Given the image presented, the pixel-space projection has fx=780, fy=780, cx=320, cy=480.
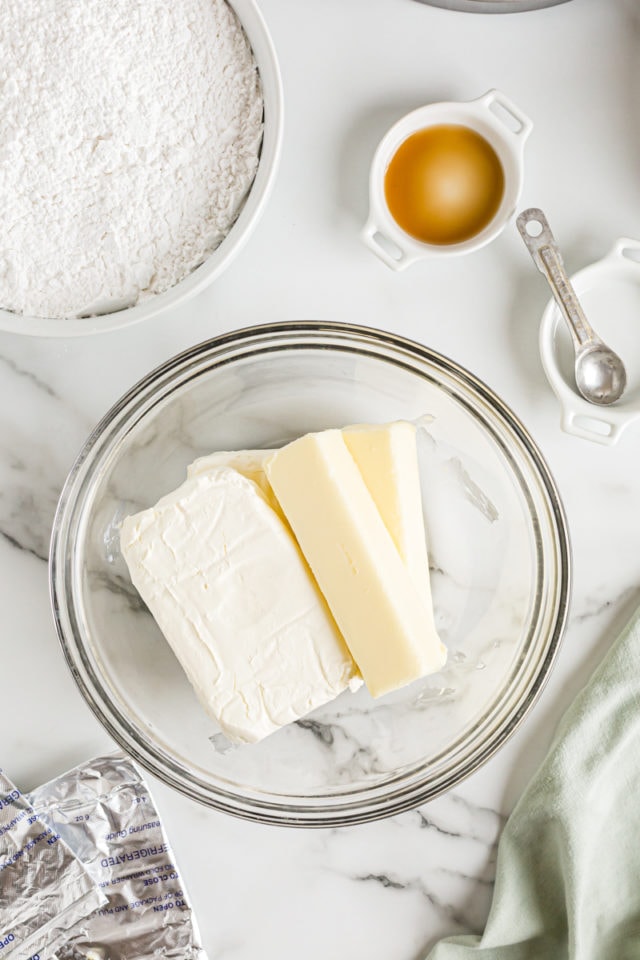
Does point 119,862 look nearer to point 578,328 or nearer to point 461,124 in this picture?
point 578,328

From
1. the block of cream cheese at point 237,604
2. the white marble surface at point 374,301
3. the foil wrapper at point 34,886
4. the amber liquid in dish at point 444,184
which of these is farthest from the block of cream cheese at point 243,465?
the foil wrapper at point 34,886

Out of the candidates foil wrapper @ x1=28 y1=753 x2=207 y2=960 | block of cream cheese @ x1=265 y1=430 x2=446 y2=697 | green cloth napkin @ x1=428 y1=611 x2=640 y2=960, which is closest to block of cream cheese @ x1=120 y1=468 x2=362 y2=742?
block of cream cheese @ x1=265 y1=430 x2=446 y2=697

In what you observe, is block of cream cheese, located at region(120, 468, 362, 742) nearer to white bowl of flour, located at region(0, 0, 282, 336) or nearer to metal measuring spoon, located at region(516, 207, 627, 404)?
white bowl of flour, located at region(0, 0, 282, 336)

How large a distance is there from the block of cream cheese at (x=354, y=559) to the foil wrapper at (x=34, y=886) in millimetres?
398

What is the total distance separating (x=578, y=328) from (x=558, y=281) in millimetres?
52

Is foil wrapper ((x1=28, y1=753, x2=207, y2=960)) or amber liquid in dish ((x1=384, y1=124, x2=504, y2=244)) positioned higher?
amber liquid in dish ((x1=384, y1=124, x2=504, y2=244))

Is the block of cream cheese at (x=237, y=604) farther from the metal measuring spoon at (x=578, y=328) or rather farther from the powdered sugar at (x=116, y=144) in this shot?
the metal measuring spoon at (x=578, y=328)

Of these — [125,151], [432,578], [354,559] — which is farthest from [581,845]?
[125,151]

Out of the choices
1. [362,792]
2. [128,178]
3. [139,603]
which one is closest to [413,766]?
[362,792]

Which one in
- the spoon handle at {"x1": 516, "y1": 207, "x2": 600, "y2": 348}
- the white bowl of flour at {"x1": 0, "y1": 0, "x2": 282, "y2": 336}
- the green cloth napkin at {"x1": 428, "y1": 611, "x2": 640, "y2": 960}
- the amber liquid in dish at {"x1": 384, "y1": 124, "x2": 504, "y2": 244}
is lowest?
the green cloth napkin at {"x1": 428, "y1": 611, "x2": 640, "y2": 960}

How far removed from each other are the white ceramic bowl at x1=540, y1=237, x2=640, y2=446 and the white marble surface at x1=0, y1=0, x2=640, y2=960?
0.03 metres

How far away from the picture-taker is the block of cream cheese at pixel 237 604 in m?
0.70

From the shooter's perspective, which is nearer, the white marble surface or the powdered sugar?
the powdered sugar

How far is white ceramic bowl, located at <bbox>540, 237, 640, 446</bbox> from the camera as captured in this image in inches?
31.5
